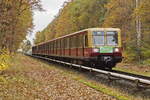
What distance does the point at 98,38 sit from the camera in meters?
20.8

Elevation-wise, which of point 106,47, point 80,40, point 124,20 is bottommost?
point 106,47

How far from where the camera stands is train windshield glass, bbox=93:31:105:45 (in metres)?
20.5

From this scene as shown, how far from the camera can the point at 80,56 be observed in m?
22.1

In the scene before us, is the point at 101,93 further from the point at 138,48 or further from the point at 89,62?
the point at 138,48

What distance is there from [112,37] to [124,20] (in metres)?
17.3

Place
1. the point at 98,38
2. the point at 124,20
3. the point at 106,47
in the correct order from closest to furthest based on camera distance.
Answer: the point at 106,47 → the point at 98,38 → the point at 124,20

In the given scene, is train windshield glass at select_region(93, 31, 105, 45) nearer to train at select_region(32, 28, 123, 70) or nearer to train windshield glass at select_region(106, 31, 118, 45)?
train at select_region(32, 28, 123, 70)

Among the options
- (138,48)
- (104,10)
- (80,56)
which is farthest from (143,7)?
(104,10)

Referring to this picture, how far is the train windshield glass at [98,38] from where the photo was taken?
2055 cm

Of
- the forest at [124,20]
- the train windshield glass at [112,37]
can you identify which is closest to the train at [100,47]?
the train windshield glass at [112,37]

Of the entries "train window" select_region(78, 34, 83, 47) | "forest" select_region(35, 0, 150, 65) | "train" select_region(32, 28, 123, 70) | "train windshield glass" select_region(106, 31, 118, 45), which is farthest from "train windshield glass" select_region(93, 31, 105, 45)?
"forest" select_region(35, 0, 150, 65)

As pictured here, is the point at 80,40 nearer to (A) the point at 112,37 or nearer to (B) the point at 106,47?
(A) the point at 112,37

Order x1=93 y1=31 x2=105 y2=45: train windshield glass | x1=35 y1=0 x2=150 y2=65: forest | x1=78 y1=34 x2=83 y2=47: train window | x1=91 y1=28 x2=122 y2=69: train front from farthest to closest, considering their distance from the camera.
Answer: x1=35 y1=0 x2=150 y2=65: forest < x1=78 y1=34 x2=83 y2=47: train window < x1=93 y1=31 x2=105 y2=45: train windshield glass < x1=91 y1=28 x2=122 y2=69: train front

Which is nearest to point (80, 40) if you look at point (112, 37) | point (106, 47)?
point (112, 37)
